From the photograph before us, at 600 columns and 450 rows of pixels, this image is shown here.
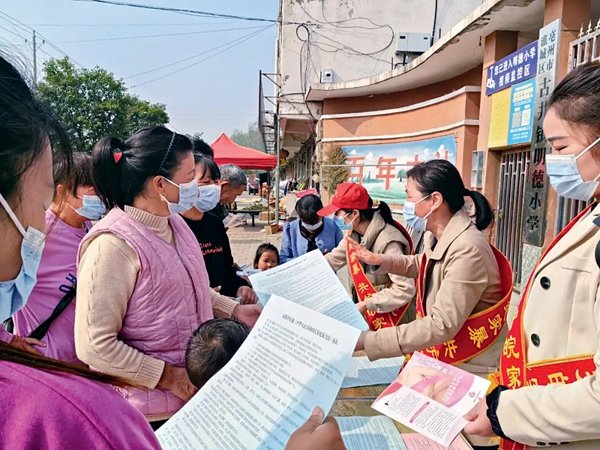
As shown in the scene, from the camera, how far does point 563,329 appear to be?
1008mm

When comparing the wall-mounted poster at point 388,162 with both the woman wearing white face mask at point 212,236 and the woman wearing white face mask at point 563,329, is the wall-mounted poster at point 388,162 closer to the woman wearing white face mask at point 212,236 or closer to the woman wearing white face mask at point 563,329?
the woman wearing white face mask at point 212,236

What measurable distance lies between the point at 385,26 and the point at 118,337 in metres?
13.5

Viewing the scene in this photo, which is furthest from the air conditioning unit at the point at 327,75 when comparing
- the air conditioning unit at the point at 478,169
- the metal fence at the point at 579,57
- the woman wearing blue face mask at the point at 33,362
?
the woman wearing blue face mask at the point at 33,362

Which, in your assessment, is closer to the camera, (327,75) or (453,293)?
(453,293)

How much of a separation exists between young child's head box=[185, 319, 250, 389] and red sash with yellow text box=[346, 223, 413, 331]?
1.18 m

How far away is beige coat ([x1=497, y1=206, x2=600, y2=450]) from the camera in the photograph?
895mm

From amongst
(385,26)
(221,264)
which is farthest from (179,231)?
(385,26)

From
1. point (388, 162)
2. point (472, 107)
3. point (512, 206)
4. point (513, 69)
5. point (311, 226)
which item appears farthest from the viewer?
point (388, 162)

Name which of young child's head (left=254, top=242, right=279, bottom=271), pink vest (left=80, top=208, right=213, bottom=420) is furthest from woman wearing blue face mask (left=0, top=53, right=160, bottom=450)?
A: young child's head (left=254, top=242, right=279, bottom=271)

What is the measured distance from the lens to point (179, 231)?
1549 mm

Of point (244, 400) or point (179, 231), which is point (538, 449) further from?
point (179, 231)

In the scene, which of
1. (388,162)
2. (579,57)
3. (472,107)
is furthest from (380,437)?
(388,162)

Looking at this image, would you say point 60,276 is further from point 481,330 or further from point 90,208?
point 481,330

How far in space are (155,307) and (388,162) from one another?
27.8 feet
